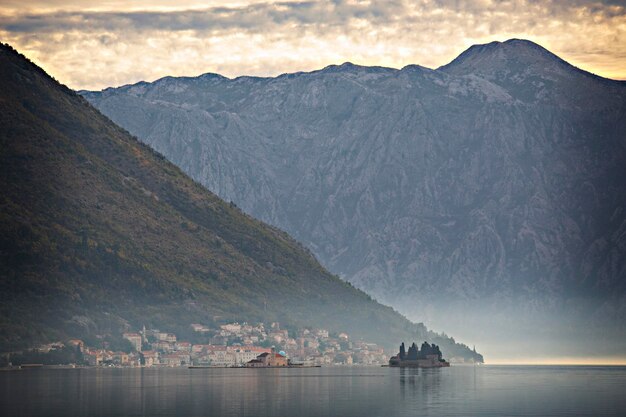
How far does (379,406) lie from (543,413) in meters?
23.3

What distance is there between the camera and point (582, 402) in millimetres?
178875

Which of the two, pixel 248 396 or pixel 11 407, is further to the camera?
pixel 248 396

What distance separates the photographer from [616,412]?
15850cm

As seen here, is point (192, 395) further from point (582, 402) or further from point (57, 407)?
point (582, 402)

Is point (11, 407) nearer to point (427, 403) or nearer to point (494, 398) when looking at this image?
point (427, 403)

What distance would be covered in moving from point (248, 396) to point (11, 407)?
4248 centimetres

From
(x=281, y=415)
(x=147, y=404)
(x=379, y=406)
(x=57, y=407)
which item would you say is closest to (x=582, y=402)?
(x=379, y=406)

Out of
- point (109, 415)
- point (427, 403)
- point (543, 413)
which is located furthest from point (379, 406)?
point (109, 415)

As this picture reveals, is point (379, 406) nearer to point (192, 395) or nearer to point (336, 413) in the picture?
point (336, 413)

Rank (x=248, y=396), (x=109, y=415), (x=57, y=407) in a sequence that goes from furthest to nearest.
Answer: (x=248, y=396)
(x=57, y=407)
(x=109, y=415)

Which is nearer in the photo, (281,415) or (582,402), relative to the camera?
(281,415)

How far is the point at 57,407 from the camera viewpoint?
6388 inches

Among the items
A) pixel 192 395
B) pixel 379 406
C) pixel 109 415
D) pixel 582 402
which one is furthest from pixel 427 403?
pixel 109 415

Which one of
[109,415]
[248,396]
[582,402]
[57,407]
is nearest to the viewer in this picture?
[109,415]
